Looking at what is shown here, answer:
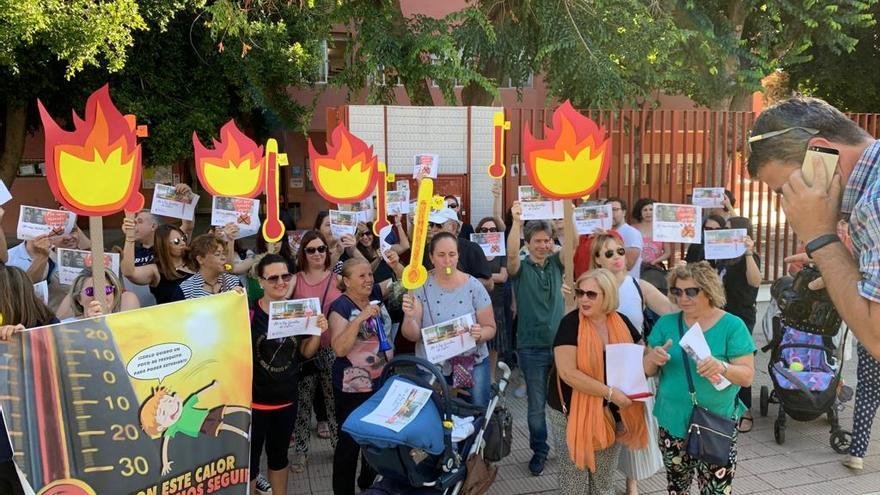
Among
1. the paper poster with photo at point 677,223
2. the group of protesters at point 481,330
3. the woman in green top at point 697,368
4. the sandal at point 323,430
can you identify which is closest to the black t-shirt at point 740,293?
the group of protesters at point 481,330

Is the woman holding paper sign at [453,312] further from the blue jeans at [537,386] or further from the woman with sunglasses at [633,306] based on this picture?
the woman with sunglasses at [633,306]

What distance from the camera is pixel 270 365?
4016mm

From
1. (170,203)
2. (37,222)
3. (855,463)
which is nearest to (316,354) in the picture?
(170,203)

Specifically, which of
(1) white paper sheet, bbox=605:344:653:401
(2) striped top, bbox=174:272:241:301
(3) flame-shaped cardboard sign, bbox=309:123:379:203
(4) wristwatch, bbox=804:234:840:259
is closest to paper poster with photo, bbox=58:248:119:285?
(2) striped top, bbox=174:272:241:301

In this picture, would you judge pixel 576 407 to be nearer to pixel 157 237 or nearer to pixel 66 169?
pixel 66 169

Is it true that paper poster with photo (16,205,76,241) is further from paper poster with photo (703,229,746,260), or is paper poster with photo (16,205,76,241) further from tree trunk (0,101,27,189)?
tree trunk (0,101,27,189)

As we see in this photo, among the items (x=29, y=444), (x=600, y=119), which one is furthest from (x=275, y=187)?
(x=600, y=119)

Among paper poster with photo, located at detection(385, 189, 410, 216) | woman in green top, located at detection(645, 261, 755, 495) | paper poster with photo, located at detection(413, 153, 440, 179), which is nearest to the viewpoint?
woman in green top, located at detection(645, 261, 755, 495)

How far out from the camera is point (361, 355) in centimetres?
419

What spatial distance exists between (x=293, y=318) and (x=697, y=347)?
236cm

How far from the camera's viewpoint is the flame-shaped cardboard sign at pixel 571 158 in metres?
4.73

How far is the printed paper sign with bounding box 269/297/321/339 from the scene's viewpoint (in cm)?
389

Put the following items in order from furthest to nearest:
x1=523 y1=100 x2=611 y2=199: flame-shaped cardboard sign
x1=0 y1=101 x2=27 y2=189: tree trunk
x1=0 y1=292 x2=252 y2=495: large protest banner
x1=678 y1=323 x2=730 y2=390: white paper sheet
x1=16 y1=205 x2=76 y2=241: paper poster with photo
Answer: x1=0 y1=101 x2=27 y2=189: tree trunk → x1=16 y1=205 x2=76 y2=241: paper poster with photo → x1=523 y1=100 x2=611 y2=199: flame-shaped cardboard sign → x1=678 y1=323 x2=730 y2=390: white paper sheet → x1=0 y1=292 x2=252 y2=495: large protest banner

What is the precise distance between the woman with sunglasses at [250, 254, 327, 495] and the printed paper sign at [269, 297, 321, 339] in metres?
0.05
